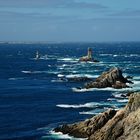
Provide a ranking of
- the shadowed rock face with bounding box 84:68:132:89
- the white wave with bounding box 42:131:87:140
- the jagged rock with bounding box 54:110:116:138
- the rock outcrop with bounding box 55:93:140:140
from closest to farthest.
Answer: the rock outcrop with bounding box 55:93:140:140
the jagged rock with bounding box 54:110:116:138
the white wave with bounding box 42:131:87:140
the shadowed rock face with bounding box 84:68:132:89

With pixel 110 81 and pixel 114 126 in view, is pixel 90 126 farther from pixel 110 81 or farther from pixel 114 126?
pixel 110 81

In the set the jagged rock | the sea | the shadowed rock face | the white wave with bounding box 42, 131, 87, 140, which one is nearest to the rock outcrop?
the jagged rock

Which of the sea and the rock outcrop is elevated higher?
the rock outcrop

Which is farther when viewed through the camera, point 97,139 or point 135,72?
point 135,72

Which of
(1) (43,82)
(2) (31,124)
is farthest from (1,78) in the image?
(2) (31,124)

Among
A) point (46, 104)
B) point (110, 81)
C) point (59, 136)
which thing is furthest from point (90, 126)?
point (110, 81)

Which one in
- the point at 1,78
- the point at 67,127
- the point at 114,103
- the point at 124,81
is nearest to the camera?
the point at 67,127

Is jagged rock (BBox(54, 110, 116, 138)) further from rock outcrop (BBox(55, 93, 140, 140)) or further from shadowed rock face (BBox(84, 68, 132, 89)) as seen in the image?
shadowed rock face (BBox(84, 68, 132, 89))

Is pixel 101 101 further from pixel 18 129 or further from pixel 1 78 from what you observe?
pixel 1 78

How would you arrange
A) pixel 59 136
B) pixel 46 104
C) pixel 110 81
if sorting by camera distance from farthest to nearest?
pixel 110 81 → pixel 46 104 → pixel 59 136
